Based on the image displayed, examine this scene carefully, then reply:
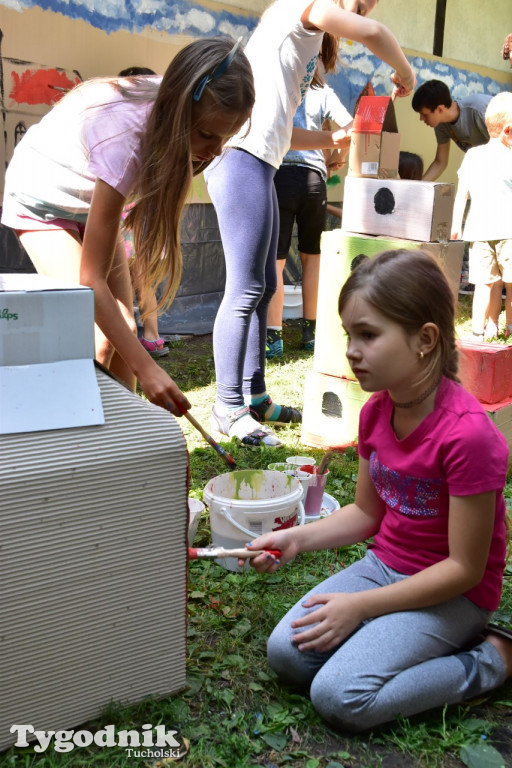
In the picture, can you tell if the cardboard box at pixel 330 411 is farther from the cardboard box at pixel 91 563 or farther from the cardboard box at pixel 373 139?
the cardboard box at pixel 91 563

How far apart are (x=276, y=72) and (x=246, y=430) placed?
132 cm

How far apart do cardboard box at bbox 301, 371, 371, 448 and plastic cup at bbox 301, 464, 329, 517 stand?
599 millimetres

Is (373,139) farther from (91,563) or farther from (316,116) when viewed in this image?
(91,563)

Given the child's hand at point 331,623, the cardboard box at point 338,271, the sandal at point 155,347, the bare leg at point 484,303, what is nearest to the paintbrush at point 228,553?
the child's hand at point 331,623

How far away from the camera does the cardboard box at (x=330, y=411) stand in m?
2.98

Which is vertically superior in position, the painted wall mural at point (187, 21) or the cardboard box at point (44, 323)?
the painted wall mural at point (187, 21)

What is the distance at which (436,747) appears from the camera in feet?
4.77

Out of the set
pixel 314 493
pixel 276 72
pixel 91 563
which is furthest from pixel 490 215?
pixel 91 563

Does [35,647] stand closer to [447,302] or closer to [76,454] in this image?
[76,454]

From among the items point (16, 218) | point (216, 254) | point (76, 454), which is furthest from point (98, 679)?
point (216, 254)

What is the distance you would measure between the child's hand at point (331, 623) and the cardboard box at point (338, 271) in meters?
1.53

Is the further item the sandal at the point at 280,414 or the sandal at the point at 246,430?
the sandal at the point at 280,414

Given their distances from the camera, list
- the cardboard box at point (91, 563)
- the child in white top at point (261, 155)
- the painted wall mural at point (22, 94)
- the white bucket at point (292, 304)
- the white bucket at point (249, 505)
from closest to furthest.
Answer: the cardboard box at point (91, 563)
the white bucket at point (249, 505)
the child in white top at point (261, 155)
the painted wall mural at point (22, 94)
the white bucket at point (292, 304)

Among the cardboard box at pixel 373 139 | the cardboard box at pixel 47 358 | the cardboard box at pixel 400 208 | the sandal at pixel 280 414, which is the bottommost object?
the sandal at pixel 280 414
